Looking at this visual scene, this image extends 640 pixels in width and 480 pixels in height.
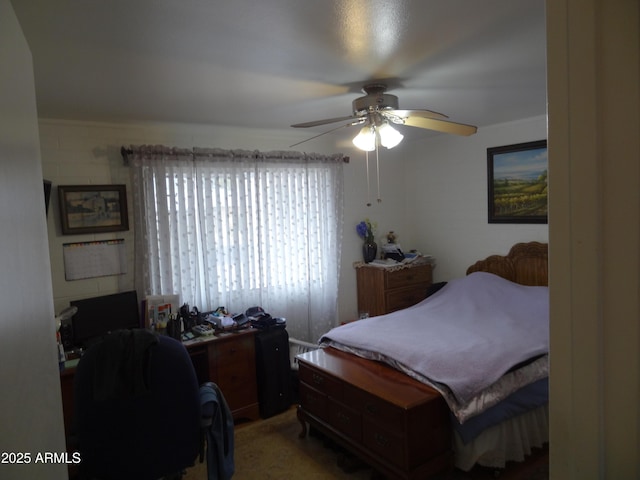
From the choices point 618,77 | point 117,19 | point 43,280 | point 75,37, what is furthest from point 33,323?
point 75,37

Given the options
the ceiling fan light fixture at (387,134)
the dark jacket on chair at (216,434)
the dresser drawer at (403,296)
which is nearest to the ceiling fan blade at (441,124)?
the ceiling fan light fixture at (387,134)

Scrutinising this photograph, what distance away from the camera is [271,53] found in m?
1.92

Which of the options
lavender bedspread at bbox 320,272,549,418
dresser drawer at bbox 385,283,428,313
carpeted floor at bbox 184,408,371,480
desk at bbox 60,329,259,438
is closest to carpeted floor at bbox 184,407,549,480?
carpeted floor at bbox 184,408,371,480

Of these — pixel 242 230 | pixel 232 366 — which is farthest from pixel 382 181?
pixel 232 366

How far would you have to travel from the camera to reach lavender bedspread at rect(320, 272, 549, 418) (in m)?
2.40

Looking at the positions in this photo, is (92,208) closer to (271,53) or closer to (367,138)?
(271,53)

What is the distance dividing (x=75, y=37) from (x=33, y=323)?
4.71 ft

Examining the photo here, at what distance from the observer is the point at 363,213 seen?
15.3ft

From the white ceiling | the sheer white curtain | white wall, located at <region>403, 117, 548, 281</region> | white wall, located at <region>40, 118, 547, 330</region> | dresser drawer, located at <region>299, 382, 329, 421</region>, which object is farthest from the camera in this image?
white wall, located at <region>403, 117, 548, 281</region>

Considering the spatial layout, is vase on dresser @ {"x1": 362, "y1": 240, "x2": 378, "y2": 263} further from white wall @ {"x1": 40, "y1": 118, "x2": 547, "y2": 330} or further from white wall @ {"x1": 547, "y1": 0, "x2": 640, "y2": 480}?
white wall @ {"x1": 547, "y1": 0, "x2": 640, "y2": 480}

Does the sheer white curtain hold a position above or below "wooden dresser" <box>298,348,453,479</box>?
above

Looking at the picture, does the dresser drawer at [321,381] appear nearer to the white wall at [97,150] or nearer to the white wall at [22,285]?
the white wall at [97,150]

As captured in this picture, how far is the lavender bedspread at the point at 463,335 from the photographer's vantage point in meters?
2.40

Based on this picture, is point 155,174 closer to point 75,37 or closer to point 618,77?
point 75,37
